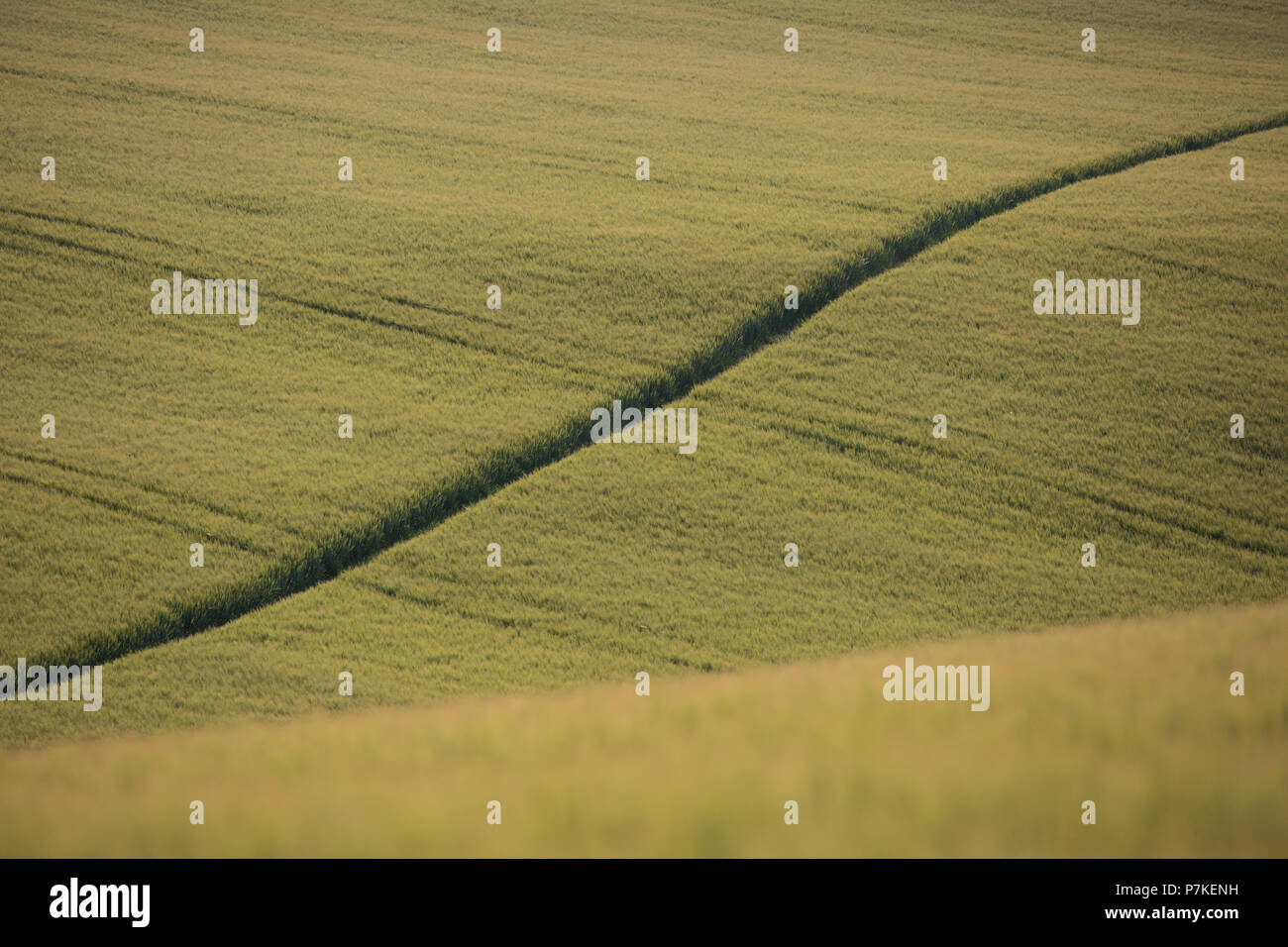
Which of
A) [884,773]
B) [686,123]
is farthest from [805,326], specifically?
[884,773]

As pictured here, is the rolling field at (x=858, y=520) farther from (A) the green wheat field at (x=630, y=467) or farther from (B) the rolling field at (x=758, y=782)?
(B) the rolling field at (x=758, y=782)

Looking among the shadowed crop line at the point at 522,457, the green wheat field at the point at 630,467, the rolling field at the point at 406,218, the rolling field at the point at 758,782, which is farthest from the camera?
the rolling field at the point at 406,218

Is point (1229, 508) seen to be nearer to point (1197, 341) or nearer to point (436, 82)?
point (1197, 341)

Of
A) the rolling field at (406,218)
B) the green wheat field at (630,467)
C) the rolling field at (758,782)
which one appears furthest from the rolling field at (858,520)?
the rolling field at (758,782)

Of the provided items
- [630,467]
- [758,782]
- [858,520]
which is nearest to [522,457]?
[630,467]

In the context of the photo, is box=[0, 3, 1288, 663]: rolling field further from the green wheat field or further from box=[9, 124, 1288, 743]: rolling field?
box=[9, 124, 1288, 743]: rolling field
